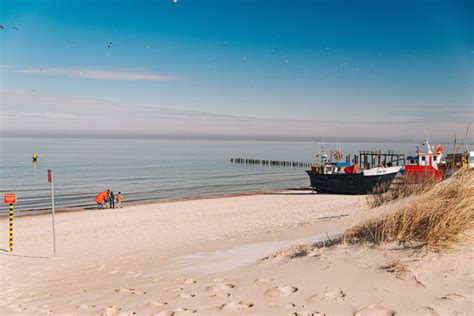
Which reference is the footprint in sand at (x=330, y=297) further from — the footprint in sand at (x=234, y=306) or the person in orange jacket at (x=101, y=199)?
the person in orange jacket at (x=101, y=199)

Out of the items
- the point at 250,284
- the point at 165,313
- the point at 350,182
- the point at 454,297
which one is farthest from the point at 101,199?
the point at 454,297

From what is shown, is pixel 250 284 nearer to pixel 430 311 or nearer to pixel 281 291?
pixel 281 291

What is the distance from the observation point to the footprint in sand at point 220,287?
5.86 metres

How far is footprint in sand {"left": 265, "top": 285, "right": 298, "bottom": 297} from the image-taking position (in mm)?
5316

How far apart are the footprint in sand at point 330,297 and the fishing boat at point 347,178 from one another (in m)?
29.1

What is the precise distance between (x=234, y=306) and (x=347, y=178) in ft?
103

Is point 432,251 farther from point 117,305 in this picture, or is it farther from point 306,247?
point 117,305

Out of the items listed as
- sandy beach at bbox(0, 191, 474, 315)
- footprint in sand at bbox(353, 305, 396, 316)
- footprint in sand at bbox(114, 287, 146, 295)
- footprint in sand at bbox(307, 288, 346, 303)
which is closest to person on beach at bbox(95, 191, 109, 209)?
sandy beach at bbox(0, 191, 474, 315)

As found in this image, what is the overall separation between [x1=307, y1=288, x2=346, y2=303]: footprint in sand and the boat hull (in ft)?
98.2

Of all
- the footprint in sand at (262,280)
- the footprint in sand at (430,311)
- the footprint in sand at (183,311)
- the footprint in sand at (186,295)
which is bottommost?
the footprint in sand at (186,295)

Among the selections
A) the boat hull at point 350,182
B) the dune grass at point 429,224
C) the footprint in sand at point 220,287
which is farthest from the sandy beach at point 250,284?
the boat hull at point 350,182

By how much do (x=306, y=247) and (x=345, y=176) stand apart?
95.0 feet

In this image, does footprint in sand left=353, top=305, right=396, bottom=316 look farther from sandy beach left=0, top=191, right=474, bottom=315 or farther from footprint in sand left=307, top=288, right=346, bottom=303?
footprint in sand left=307, top=288, right=346, bottom=303

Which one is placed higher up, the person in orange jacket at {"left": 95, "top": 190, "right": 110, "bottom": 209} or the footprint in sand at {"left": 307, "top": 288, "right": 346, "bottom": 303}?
the footprint in sand at {"left": 307, "top": 288, "right": 346, "bottom": 303}
